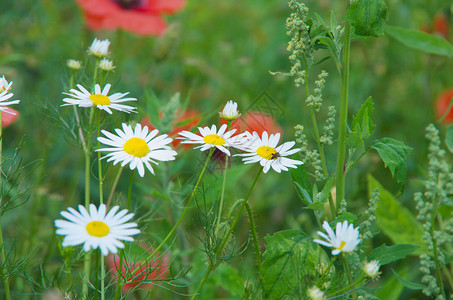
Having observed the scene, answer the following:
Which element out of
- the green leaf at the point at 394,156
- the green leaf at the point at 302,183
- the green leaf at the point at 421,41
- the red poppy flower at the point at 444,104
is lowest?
the red poppy flower at the point at 444,104

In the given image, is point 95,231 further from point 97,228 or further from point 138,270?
point 138,270

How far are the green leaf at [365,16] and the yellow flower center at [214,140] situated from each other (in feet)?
0.50

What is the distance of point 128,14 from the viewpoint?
1166mm

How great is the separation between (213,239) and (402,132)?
2.66 feet

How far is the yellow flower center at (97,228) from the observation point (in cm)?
40

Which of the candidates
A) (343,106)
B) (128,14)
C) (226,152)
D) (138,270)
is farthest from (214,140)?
(128,14)

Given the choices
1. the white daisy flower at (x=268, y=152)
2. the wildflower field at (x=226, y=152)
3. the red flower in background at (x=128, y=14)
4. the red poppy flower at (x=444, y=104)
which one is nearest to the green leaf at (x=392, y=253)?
the wildflower field at (x=226, y=152)

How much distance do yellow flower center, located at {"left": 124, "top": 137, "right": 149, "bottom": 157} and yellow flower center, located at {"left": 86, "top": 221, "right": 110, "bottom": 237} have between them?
0.08 m

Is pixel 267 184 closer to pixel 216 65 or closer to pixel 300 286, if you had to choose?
pixel 216 65

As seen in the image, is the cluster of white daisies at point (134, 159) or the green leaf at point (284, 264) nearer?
the cluster of white daisies at point (134, 159)

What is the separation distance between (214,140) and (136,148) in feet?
0.24

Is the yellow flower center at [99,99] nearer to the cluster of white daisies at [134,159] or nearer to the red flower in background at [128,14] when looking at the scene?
the cluster of white daisies at [134,159]

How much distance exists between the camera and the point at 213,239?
0.50 metres

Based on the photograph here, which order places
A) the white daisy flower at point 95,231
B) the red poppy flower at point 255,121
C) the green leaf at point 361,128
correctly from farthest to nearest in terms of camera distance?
the red poppy flower at point 255,121, the green leaf at point 361,128, the white daisy flower at point 95,231
